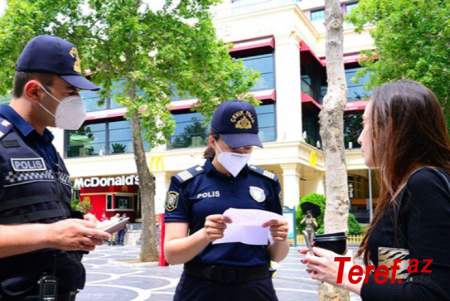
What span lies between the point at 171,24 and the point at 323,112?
9334 mm

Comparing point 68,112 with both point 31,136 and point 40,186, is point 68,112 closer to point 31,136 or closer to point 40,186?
point 31,136

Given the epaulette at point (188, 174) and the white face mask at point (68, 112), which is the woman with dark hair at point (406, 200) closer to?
the epaulette at point (188, 174)

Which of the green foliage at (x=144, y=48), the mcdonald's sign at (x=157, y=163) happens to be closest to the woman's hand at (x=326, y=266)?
the green foliage at (x=144, y=48)

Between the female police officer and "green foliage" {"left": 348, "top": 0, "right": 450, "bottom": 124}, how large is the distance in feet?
40.7

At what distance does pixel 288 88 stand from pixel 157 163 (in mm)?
10056

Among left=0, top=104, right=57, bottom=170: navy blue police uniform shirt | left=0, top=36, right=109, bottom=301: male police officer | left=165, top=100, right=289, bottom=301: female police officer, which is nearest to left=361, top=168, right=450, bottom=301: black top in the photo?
left=165, top=100, right=289, bottom=301: female police officer

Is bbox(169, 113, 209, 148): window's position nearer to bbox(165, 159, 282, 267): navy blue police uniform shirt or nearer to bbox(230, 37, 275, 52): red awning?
bbox(230, 37, 275, 52): red awning

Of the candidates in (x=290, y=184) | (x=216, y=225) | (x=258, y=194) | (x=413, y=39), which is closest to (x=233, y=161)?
(x=258, y=194)

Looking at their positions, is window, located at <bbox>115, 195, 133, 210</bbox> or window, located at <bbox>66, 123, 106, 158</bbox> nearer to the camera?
window, located at <bbox>66, 123, 106, 158</bbox>

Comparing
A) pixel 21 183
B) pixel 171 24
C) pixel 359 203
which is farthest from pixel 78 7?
pixel 359 203

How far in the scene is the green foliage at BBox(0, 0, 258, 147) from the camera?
13.1 m

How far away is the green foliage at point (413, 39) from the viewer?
13883 millimetres

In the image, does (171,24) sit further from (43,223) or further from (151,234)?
(43,223)

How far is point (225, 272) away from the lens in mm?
2576
